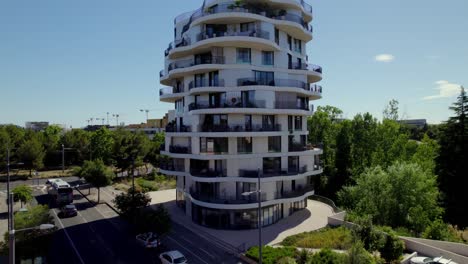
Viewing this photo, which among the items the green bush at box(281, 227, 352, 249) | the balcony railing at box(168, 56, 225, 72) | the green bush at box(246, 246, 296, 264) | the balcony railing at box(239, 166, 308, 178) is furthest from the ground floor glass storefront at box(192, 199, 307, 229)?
the balcony railing at box(168, 56, 225, 72)

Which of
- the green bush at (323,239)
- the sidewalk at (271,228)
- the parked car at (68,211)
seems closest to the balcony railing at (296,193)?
the sidewalk at (271,228)

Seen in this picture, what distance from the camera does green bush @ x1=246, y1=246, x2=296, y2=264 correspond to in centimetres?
2570

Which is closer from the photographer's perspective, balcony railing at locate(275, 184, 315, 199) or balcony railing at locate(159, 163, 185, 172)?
Answer: balcony railing at locate(275, 184, 315, 199)

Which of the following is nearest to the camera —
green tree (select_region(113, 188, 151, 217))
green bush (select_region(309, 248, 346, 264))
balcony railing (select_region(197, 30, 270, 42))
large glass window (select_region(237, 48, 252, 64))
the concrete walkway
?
green bush (select_region(309, 248, 346, 264))

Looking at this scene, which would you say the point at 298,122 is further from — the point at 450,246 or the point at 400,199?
the point at 450,246

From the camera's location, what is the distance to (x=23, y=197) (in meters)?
41.6

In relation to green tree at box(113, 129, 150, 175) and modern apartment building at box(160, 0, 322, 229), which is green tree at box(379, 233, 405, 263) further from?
green tree at box(113, 129, 150, 175)

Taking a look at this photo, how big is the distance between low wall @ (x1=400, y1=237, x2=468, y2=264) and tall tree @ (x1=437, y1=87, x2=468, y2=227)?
1818cm

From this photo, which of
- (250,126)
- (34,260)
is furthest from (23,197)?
(250,126)

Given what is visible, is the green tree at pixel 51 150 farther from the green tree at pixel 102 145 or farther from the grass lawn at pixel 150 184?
the grass lawn at pixel 150 184

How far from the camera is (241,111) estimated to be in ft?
117

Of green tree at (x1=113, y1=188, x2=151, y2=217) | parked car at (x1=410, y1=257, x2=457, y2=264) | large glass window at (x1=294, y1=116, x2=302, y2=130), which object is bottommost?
parked car at (x1=410, y1=257, x2=457, y2=264)

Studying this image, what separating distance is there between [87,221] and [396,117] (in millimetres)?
60753

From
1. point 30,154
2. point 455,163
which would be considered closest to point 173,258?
point 455,163
